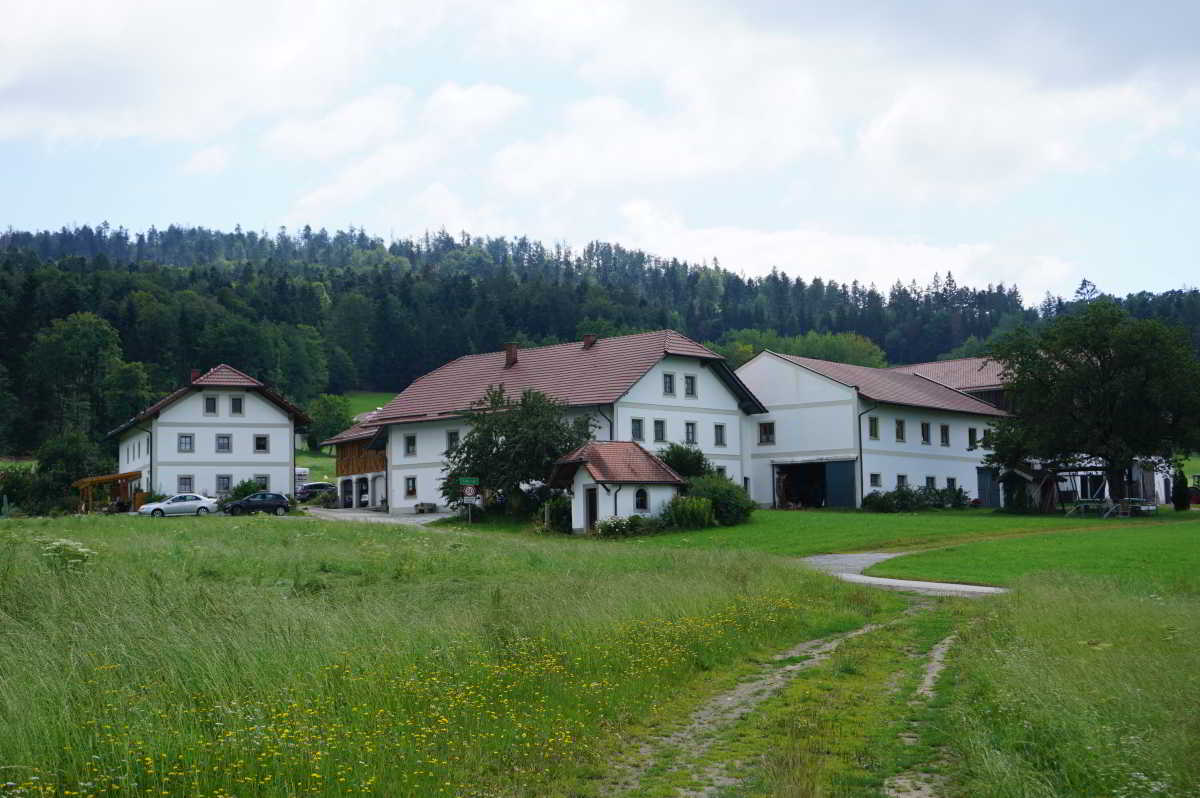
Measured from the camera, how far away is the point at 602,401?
56375 mm

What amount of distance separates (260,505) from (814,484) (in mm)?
28405

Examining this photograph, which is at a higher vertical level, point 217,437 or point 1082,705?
→ point 217,437

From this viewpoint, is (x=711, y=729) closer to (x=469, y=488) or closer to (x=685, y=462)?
(x=469, y=488)

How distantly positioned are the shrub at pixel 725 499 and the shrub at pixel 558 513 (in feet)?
16.7

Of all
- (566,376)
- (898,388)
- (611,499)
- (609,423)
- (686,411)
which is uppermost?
(566,376)

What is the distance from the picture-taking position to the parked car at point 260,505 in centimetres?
5966

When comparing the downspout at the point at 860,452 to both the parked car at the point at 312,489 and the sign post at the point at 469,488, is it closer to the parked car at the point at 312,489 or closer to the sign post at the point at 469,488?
the sign post at the point at 469,488

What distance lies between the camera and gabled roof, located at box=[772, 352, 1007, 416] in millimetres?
62500

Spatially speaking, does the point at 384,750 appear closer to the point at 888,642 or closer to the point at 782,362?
the point at 888,642

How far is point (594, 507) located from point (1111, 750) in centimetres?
3941

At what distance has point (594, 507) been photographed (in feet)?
159

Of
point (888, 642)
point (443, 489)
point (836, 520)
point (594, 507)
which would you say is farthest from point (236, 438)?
point (888, 642)

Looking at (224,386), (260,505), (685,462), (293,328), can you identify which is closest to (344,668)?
(685,462)

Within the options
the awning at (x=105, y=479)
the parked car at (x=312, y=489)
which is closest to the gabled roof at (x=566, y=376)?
the parked car at (x=312, y=489)
